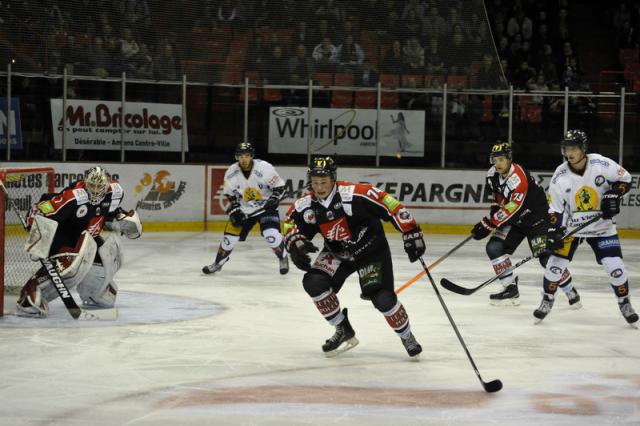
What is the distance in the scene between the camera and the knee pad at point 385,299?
216 inches

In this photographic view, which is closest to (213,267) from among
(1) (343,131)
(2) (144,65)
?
(1) (343,131)

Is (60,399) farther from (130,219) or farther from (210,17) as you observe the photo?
(210,17)

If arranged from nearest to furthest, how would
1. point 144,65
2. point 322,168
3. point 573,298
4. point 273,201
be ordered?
point 322,168 < point 573,298 < point 273,201 < point 144,65

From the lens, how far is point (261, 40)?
13.8 metres

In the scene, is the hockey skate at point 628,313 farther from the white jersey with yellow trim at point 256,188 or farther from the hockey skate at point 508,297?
the white jersey with yellow trim at point 256,188

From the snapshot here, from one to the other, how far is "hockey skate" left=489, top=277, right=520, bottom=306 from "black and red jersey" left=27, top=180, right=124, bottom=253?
110 inches

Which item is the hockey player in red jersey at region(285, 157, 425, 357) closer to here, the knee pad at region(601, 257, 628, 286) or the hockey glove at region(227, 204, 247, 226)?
the knee pad at region(601, 257, 628, 286)

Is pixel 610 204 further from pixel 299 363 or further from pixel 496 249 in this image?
pixel 299 363

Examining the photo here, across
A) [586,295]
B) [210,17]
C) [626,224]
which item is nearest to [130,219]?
[586,295]

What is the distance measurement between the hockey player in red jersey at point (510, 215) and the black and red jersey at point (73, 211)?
263 cm

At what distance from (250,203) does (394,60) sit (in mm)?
4918

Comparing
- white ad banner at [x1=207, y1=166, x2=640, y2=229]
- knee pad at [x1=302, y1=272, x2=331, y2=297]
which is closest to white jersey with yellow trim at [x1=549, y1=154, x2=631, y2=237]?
knee pad at [x1=302, y1=272, x2=331, y2=297]

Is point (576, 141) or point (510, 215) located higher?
point (576, 141)

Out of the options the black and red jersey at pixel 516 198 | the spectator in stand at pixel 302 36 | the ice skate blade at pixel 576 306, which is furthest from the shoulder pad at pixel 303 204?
the spectator in stand at pixel 302 36
